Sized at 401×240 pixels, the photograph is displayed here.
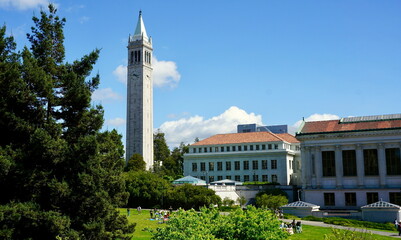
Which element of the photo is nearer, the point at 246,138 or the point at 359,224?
the point at 359,224

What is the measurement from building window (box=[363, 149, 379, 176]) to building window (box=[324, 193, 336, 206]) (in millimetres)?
6139

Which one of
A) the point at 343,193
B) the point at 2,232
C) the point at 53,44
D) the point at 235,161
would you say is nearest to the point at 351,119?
the point at 343,193

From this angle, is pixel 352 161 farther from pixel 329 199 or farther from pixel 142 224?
pixel 142 224

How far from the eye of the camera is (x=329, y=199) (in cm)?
6250

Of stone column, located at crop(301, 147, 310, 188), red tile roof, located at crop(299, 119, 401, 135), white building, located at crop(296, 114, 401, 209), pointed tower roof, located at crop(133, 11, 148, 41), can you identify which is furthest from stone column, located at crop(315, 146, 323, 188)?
pointed tower roof, located at crop(133, 11, 148, 41)

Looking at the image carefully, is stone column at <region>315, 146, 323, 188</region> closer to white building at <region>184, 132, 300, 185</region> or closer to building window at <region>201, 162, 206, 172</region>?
white building at <region>184, 132, 300, 185</region>

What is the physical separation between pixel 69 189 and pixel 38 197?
2.02 m

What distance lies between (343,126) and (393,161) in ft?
29.2

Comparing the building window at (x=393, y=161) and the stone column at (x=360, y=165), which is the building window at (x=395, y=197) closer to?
the building window at (x=393, y=161)

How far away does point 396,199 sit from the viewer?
5778 cm

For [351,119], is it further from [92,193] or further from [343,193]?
[92,193]

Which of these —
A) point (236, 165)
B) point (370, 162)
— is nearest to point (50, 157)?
point (370, 162)

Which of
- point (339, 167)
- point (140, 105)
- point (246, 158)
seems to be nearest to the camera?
point (339, 167)

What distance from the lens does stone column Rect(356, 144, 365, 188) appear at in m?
60.5
